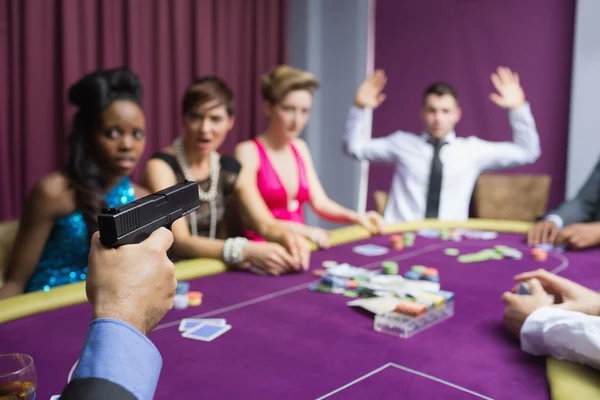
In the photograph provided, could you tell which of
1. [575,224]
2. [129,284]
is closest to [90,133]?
[129,284]

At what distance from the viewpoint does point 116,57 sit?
11.2 ft

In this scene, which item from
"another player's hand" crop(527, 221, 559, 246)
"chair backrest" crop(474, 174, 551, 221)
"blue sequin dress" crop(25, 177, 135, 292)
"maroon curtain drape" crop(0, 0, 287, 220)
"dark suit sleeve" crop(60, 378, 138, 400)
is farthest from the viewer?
"chair backrest" crop(474, 174, 551, 221)

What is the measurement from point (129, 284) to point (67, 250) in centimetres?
129

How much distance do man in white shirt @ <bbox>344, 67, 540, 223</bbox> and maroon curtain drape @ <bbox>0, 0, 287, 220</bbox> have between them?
3.82 feet

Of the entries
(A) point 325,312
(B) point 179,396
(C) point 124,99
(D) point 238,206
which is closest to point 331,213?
(D) point 238,206

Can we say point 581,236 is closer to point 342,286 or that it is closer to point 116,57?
point 342,286

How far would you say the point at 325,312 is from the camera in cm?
137

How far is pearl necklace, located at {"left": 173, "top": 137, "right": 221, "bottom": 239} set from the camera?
2.24 m

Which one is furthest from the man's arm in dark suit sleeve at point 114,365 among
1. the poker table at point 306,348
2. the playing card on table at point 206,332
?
the playing card on table at point 206,332

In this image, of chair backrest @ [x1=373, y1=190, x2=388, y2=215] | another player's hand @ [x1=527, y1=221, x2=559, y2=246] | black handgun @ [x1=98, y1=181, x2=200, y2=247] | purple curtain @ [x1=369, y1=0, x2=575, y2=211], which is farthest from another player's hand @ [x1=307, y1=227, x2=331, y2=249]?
purple curtain @ [x1=369, y1=0, x2=575, y2=211]

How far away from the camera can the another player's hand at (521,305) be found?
1200 millimetres

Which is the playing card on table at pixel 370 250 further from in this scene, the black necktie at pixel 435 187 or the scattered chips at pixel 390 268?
the black necktie at pixel 435 187

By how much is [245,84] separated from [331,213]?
5.90 feet

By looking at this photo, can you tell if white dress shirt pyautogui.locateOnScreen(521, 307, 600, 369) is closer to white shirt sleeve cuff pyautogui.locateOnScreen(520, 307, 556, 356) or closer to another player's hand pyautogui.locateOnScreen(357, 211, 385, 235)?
white shirt sleeve cuff pyautogui.locateOnScreen(520, 307, 556, 356)
